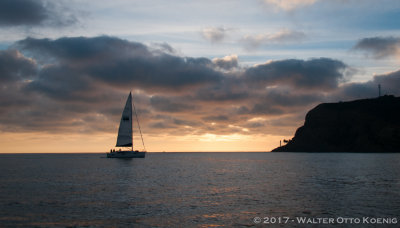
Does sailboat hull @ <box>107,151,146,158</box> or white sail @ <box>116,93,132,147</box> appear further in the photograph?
sailboat hull @ <box>107,151,146,158</box>

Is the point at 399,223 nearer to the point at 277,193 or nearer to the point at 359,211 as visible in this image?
the point at 359,211

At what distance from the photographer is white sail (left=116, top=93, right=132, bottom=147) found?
109688 mm

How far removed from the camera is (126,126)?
110 m

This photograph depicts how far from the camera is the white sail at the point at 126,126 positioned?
110 m

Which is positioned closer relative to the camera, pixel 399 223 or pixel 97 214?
pixel 399 223

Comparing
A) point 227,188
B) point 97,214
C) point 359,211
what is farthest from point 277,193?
point 97,214

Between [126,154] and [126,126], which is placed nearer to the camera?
[126,126]

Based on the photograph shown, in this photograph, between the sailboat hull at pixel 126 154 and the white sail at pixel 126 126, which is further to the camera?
the sailboat hull at pixel 126 154

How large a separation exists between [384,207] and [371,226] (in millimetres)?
8175

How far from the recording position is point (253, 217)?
28.1 m

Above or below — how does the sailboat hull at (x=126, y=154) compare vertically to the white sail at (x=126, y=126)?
below

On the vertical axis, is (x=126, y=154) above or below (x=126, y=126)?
below

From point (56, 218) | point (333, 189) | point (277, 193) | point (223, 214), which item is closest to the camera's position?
point (56, 218)

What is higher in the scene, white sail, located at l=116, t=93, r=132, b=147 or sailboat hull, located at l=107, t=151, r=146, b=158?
white sail, located at l=116, t=93, r=132, b=147
